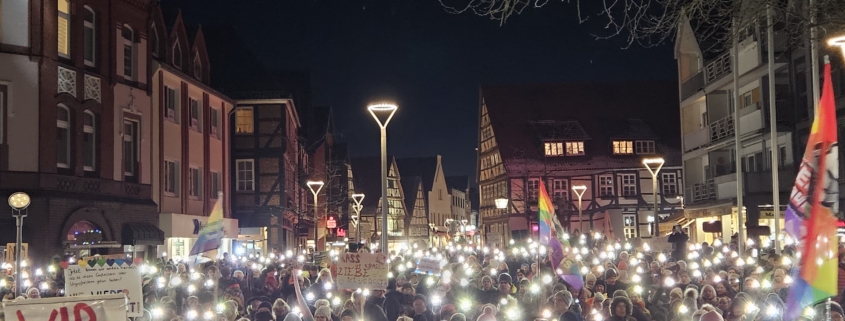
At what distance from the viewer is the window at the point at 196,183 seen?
4053 cm

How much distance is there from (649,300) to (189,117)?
1051 inches

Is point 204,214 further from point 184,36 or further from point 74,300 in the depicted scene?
point 74,300

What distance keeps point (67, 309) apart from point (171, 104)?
1196 inches

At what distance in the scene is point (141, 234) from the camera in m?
32.3

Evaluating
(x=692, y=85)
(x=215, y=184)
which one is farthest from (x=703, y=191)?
(x=215, y=184)

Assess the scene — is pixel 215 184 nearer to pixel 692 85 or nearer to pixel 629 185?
pixel 692 85

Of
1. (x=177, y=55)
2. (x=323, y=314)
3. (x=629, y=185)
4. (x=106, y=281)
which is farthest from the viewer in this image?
(x=629, y=185)

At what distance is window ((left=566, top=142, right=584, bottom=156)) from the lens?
67625 millimetres

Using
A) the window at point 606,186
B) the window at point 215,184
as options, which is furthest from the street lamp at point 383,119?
the window at point 606,186

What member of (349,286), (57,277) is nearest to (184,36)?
(57,277)

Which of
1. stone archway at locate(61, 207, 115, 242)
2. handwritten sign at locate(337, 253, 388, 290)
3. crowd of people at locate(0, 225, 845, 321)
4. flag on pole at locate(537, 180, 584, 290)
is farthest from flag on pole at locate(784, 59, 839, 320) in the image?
stone archway at locate(61, 207, 115, 242)

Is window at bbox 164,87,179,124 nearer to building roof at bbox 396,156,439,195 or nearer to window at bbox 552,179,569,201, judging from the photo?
window at bbox 552,179,569,201

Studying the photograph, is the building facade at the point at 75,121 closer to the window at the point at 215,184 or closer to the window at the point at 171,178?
the window at the point at 171,178

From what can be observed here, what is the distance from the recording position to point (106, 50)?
30.9 m
